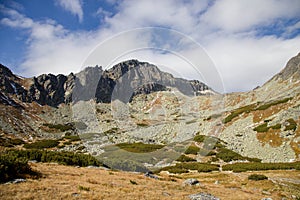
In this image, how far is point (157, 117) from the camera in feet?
471

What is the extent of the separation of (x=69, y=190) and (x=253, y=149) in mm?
50911

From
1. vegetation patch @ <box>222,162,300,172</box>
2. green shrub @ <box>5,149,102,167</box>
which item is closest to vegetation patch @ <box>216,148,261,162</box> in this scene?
vegetation patch @ <box>222,162,300,172</box>

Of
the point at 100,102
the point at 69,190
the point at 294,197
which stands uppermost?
the point at 100,102

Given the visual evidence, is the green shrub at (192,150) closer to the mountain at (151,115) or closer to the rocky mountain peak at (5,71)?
the mountain at (151,115)

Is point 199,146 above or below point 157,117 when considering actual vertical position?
below

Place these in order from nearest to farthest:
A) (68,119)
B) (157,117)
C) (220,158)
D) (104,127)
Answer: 1. (220,158)
2. (104,127)
3. (68,119)
4. (157,117)

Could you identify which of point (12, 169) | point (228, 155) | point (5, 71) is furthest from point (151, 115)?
point (12, 169)

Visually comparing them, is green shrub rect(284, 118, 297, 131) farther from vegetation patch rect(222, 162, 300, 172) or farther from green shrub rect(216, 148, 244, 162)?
vegetation patch rect(222, 162, 300, 172)

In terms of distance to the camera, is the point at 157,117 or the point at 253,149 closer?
the point at 253,149

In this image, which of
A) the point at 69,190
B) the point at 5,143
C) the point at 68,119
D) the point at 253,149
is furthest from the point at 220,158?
the point at 68,119

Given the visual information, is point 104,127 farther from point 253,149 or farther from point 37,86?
point 37,86

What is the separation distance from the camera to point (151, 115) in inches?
5901

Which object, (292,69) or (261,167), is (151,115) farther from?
(261,167)

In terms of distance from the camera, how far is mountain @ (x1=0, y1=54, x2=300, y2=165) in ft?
195
